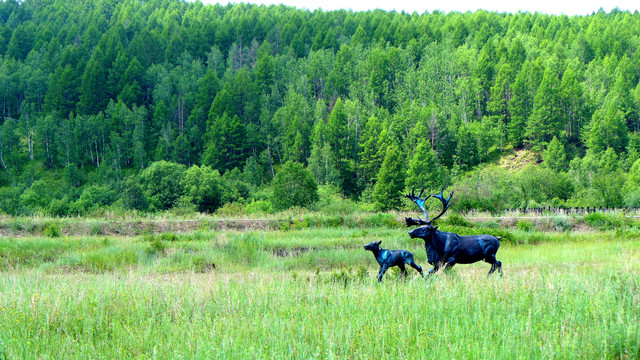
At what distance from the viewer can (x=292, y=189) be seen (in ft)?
158

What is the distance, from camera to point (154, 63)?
13662cm

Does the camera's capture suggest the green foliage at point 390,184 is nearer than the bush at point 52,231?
No

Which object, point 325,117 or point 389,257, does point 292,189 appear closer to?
point 389,257

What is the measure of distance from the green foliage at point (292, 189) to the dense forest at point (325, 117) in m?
0.15

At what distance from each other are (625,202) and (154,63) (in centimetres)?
11536

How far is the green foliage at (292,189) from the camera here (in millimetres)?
47578

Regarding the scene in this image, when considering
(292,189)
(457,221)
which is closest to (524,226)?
(457,221)

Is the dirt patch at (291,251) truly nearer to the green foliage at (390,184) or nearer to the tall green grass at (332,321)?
the tall green grass at (332,321)

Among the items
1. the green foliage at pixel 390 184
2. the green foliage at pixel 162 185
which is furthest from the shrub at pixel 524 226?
the green foliage at pixel 390 184

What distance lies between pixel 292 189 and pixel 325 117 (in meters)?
54.5

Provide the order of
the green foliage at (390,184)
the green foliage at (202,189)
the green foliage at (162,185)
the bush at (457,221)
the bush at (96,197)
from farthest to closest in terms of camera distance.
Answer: the green foliage at (390,184) < the bush at (96,197) < the green foliage at (162,185) < the green foliage at (202,189) < the bush at (457,221)

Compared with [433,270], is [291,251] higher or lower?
lower

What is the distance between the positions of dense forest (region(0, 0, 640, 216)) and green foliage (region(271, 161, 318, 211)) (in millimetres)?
151

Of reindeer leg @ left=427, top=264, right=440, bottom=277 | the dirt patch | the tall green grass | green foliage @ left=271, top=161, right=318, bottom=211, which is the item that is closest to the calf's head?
reindeer leg @ left=427, top=264, right=440, bottom=277
